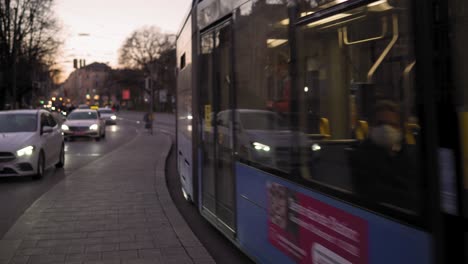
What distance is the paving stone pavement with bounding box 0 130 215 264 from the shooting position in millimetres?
5367

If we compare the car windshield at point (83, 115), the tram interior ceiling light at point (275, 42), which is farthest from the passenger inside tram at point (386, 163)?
the car windshield at point (83, 115)

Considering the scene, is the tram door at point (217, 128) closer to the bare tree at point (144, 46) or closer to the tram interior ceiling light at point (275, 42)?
the tram interior ceiling light at point (275, 42)

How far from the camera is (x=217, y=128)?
223 inches

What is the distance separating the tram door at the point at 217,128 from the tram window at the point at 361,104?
1.73 m

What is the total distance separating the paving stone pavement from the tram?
39.1 inches

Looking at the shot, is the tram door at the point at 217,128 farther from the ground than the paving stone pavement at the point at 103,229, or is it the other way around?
the tram door at the point at 217,128

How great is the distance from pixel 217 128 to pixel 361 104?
297cm

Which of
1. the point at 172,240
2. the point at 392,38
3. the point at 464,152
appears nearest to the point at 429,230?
the point at 464,152

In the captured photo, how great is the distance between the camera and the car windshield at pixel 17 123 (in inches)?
473

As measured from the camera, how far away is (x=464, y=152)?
213 centimetres

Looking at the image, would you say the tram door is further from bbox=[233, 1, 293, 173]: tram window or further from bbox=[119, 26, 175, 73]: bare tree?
bbox=[119, 26, 175, 73]: bare tree

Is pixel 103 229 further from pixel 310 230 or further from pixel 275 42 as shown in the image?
pixel 310 230

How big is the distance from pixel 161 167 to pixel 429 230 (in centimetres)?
1124

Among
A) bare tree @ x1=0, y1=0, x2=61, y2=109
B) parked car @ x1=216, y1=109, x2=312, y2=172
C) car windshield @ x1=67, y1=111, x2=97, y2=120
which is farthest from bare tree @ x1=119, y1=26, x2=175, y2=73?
parked car @ x1=216, y1=109, x2=312, y2=172
